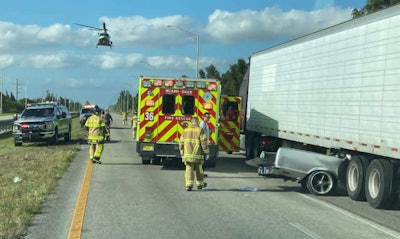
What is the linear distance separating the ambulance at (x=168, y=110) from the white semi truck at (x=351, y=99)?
6.80ft

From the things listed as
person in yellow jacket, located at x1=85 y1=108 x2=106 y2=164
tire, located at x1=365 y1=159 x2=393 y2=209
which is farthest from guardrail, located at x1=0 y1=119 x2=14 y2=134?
tire, located at x1=365 y1=159 x2=393 y2=209

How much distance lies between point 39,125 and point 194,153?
1416cm

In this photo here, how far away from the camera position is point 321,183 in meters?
11.5

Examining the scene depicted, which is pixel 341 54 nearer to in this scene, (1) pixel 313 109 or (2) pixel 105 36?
(1) pixel 313 109

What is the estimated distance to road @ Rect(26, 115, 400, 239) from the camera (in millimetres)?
7441

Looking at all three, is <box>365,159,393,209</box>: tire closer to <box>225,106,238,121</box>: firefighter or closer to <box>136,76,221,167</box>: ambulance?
<box>136,76,221,167</box>: ambulance

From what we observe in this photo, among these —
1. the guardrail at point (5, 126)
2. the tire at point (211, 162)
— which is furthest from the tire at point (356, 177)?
the guardrail at point (5, 126)

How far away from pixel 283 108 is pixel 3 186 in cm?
787

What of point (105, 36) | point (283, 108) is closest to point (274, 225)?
point (283, 108)

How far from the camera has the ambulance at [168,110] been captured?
15.4 meters

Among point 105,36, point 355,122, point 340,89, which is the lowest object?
point 355,122

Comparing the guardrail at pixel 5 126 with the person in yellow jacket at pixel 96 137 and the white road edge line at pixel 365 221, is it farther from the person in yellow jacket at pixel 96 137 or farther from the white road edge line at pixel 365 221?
the white road edge line at pixel 365 221

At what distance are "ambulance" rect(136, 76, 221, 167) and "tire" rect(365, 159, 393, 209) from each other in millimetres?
5953

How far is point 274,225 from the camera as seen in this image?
26.0 ft
